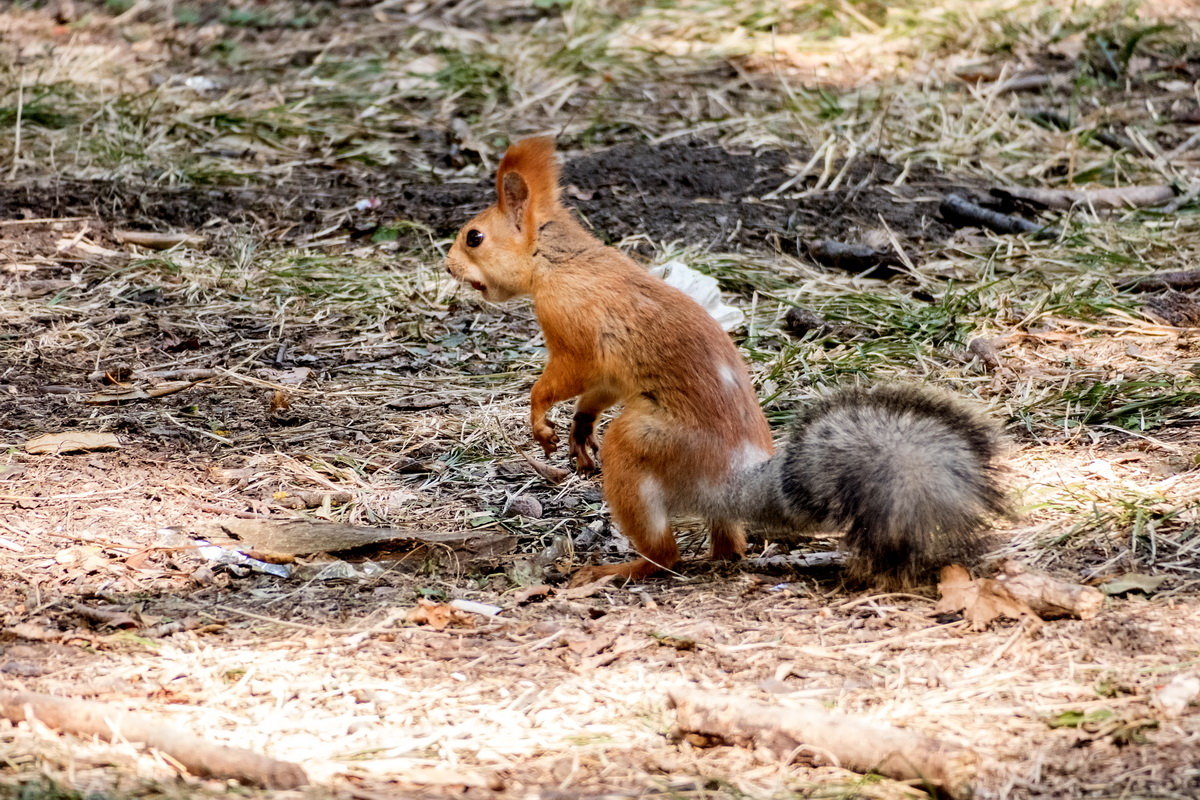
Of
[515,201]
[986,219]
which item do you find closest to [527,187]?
[515,201]

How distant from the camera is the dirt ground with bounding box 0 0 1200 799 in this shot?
233 cm

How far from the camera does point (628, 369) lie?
3199 mm

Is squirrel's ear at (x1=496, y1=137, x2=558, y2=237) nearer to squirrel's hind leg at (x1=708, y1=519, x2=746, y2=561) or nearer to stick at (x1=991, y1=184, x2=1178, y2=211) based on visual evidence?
squirrel's hind leg at (x1=708, y1=519, x2=746, y2=561)

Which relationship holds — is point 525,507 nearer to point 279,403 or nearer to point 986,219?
point 279,403

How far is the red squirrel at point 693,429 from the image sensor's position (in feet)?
8.82

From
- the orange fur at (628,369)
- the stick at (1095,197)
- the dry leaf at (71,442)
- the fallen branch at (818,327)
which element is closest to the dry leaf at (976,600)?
the orange fur at (628,369)

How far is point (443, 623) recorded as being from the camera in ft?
9.11

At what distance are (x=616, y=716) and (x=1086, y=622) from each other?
3.09ft

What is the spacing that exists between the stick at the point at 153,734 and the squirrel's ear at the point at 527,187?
1740 millimetres

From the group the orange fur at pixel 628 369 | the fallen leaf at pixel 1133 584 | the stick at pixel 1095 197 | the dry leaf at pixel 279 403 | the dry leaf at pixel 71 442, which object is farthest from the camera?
the stick at pixel 1095 197

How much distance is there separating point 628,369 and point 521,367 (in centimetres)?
125

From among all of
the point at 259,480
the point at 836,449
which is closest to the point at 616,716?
the point at 836,449

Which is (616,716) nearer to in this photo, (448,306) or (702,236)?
(448,306)

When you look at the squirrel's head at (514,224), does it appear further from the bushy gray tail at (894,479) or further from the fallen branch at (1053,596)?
the fallen branch at (1053,596)
